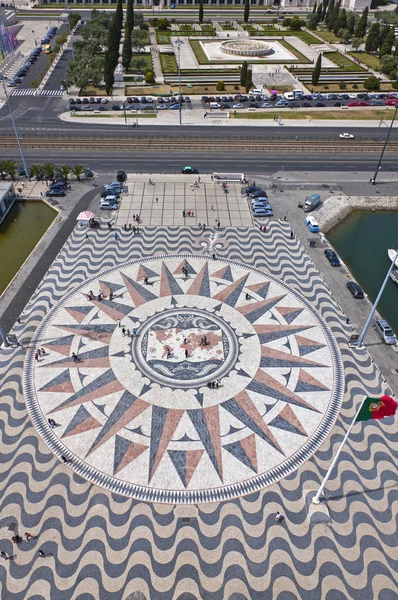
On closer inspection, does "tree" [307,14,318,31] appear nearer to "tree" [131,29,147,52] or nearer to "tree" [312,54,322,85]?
"tree" [131,29,147,52]

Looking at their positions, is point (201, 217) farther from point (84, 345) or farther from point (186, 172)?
point (84, 345)

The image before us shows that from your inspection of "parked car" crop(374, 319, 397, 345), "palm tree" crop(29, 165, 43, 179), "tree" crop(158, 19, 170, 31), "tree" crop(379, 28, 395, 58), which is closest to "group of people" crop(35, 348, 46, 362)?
"parked car" crop(374, 319, 397, 345)

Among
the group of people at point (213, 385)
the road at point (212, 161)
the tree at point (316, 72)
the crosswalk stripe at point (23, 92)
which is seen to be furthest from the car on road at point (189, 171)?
the crosswalk stripe at point (23, 92)

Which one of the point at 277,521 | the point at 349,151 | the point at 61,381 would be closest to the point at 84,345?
the point at 61,381

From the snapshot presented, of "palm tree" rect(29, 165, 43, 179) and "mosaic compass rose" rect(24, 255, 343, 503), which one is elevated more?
"mosaic compass rose" rect(24, 255, 343, 503)

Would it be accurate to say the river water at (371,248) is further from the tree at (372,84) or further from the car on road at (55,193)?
the tree at (372,84)

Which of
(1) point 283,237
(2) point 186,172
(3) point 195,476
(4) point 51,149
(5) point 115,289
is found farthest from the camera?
(4) point 51,149
